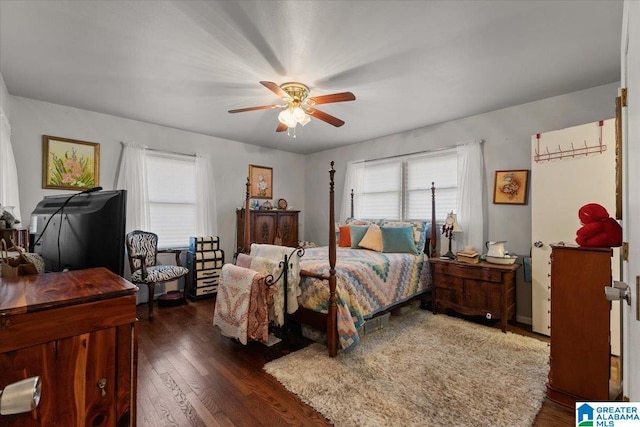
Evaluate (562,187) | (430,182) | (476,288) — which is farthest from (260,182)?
(562,187)

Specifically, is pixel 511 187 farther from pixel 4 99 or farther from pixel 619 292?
pixel 4 99

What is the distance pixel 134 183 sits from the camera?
3.70m

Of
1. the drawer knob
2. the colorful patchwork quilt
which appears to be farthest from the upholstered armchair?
the drawer knob

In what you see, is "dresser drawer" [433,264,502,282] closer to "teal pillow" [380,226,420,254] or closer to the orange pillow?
"teal pillow" [380,226,420,254]

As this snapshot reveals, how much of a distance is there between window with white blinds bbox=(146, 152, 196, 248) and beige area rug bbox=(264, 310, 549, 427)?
2736 mm

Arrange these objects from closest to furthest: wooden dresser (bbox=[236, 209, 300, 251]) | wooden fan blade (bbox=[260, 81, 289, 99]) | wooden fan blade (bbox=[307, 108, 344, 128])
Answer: wooden fan blade (bbox=[260, 81, 289, 99])
wooden fan blade (bbox=[307, 108, 344, 128])
wooden dresser (bbox=[236, 209, 300, 251])

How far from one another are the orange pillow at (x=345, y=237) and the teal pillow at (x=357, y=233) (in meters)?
0.13

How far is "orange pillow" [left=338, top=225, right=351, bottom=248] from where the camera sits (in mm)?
4211

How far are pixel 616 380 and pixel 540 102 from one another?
2.68 m

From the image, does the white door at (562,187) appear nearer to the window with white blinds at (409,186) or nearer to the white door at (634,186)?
the window with white blinds at (409,186)

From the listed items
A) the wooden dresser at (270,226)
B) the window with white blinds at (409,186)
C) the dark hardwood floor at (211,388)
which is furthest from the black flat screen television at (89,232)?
the window with white blinds at (409,186)

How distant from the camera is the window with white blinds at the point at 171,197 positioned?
3.96m

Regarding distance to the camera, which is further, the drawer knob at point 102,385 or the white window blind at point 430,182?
the white window blind at point 430,182

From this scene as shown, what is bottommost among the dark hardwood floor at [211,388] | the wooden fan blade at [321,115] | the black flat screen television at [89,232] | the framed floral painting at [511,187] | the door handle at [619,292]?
the dark hardwood floor at [211,388]
